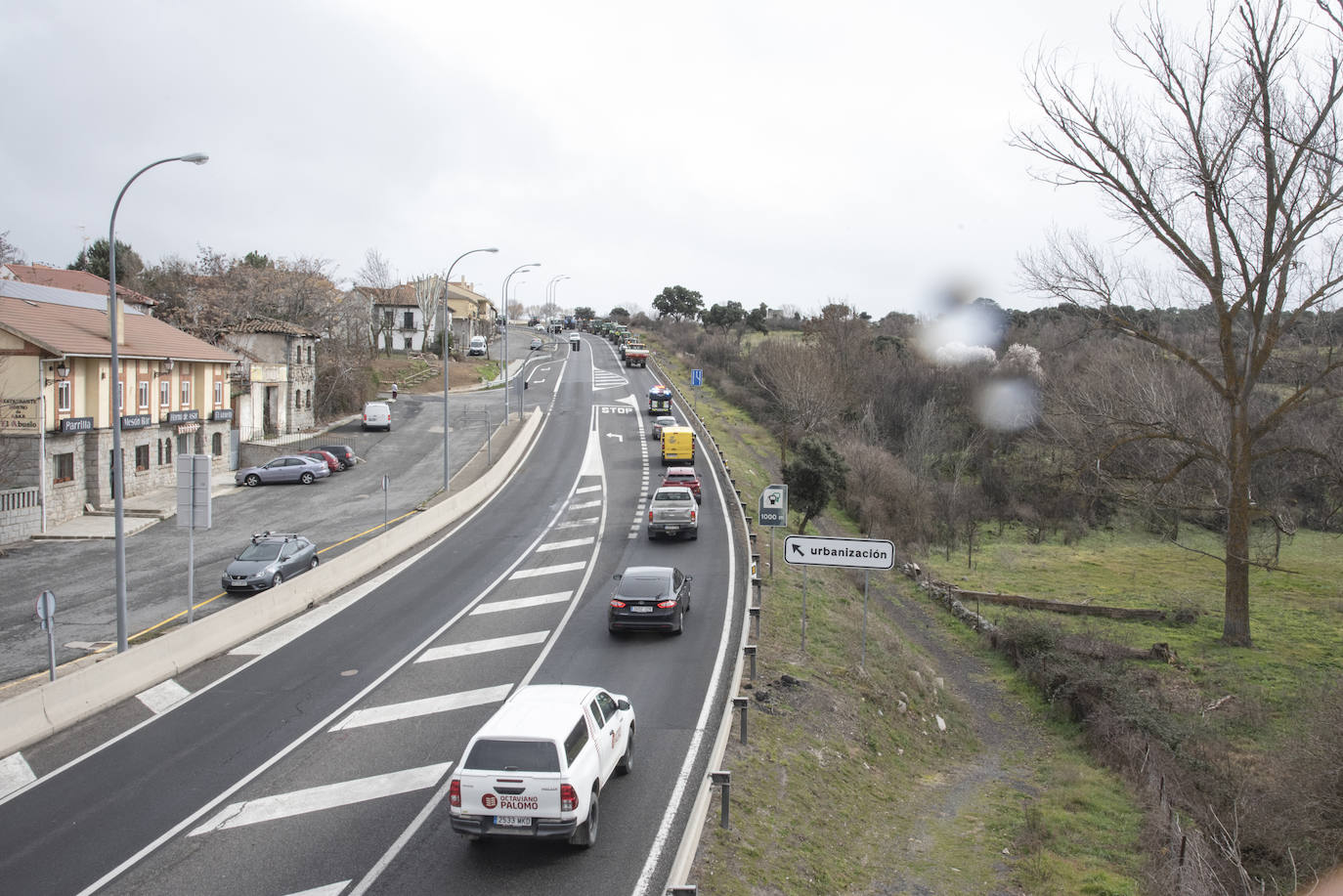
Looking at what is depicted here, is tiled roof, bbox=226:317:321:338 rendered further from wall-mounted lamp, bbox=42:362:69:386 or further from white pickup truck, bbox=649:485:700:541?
white pickup truck, bbox=649:485:700:541

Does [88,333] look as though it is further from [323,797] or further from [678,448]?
[323,797]

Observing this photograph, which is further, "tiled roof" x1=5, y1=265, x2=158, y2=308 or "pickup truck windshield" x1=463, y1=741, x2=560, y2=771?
"tiled roof" x1=5, y1=265, x2=158, y2=308

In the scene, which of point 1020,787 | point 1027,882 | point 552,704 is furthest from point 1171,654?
point 552,704

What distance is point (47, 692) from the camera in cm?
1411

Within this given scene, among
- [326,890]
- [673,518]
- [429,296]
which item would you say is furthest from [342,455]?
[429,296]

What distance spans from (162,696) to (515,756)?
964 cm

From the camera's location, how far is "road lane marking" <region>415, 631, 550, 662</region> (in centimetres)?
1794

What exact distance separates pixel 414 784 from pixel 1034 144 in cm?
2288

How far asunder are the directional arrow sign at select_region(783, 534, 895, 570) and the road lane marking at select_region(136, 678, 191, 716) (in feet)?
36.7

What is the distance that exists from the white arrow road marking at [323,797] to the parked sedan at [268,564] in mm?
12498

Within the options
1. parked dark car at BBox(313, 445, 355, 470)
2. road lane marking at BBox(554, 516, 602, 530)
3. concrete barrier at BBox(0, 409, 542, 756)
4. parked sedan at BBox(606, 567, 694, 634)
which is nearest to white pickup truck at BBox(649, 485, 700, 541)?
road lane marking at BBox(554, 516, 602, 530)

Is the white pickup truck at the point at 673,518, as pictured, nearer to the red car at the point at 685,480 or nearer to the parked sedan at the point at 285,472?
the red car at the point at 685,480

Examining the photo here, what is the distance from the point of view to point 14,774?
41.3 feet

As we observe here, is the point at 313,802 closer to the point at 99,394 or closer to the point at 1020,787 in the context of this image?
the point at 1020,787
